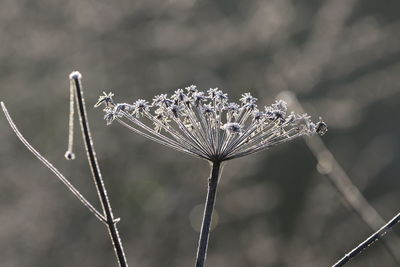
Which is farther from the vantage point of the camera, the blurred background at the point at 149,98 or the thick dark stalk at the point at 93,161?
the blurred background at the point at 149,98

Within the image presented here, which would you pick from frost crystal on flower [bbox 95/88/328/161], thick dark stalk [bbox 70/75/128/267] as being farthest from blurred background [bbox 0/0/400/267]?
thick dark stalk [bbox 70/75/128/267]

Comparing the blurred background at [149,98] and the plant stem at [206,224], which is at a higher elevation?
the blurred background at [149,98]

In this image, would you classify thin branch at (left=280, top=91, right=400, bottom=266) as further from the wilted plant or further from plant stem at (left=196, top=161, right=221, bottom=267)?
plant stem at (left=196, top=161, right=221, bottom=267)

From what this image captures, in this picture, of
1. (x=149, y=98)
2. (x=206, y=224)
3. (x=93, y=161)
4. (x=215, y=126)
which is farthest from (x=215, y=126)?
(x=149, y=98)

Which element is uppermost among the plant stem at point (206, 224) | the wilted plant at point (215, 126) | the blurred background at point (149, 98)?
the blurred background at point (149, 98)

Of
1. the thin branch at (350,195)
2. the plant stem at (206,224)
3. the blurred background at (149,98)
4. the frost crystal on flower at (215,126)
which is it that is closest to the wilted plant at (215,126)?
the frost crystal on flower at (215,126)

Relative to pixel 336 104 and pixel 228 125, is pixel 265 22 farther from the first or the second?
pixel 228 125

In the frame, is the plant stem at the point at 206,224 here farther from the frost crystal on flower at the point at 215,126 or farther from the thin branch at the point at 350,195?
the thin branch at the point at 350,195

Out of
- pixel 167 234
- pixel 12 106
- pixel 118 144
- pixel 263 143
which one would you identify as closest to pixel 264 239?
pixel 167 234

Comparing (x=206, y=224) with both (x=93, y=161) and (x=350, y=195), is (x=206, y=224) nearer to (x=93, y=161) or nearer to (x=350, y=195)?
(x=93, y=161)
